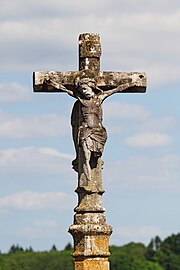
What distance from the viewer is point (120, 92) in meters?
25.2

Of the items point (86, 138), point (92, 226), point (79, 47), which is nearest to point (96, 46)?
point (79, 47)

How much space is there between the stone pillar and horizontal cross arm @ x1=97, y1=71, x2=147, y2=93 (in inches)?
56.4

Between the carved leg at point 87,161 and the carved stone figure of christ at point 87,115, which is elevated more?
the carved stone figure of christ at point 87,115

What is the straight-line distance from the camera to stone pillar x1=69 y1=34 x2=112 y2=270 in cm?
2411

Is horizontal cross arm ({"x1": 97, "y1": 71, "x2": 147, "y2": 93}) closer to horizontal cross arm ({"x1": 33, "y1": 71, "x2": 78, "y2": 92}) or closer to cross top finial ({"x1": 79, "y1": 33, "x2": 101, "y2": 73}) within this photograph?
cross top finial ({"x1": 79, "y1": 33, "x2": 101, "y2": 73})

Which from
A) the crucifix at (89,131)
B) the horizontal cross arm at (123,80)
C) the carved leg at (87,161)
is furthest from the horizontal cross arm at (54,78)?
the carved leg at (87,161)

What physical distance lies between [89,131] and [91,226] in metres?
1.74

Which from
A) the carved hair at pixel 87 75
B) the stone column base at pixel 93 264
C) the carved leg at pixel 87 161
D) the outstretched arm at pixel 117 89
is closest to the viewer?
the stone column base at pixel 93 264

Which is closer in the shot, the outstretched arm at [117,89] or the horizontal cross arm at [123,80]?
the outstretched arm at [117,89]

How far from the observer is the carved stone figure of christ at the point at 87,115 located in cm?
2441

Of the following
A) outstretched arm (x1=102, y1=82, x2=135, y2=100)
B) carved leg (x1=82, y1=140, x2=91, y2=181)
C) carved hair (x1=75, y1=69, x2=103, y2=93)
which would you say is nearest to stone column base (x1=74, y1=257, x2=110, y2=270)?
carved leg (x1=82, y1=140, x2=91, y2=181)

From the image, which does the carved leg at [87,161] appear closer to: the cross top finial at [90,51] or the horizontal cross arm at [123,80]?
the horizontal cross arm at [123,80]

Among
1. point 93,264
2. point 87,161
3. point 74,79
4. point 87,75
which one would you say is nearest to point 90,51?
point 87,75

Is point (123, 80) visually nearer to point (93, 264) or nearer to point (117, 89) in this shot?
point (117, 89)
